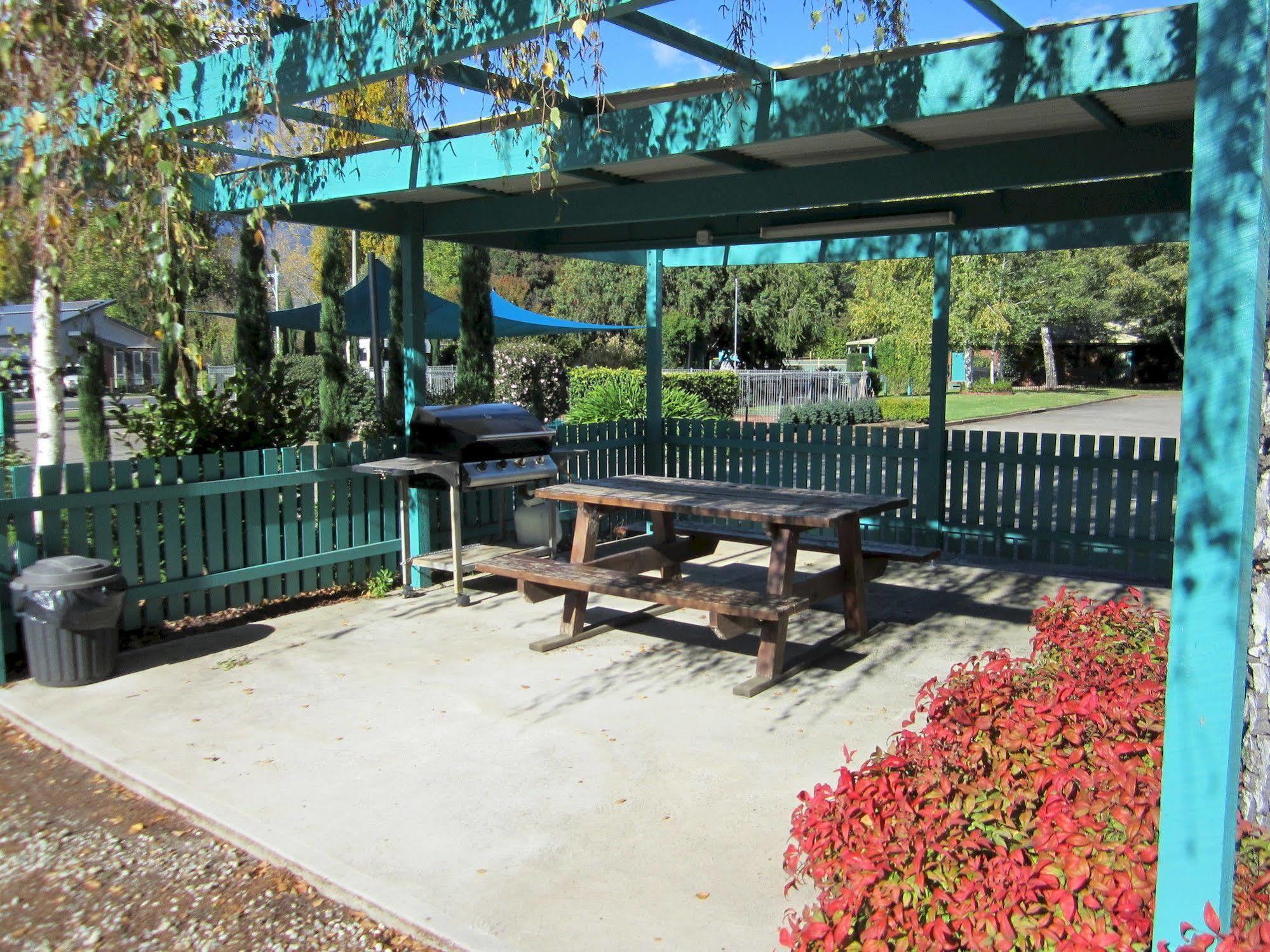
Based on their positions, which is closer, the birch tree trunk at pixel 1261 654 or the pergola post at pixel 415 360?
the birch tree trunk at pixel 1261 654

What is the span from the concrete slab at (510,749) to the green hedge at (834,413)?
59.4ft

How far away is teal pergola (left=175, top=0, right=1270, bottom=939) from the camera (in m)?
1.95

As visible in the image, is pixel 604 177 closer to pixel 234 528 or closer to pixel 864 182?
pixel 864 182

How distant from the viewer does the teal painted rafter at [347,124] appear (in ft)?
18.4

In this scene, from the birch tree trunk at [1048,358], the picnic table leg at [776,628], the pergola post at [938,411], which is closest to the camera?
the picnic table leg at [776,628]

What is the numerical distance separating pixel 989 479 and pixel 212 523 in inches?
246

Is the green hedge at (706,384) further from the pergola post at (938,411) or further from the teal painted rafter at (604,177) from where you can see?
the teal painted rafter at (604,177)

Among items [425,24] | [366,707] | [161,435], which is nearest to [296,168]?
[161,435]

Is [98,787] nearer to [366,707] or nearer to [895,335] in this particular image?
[366,707]

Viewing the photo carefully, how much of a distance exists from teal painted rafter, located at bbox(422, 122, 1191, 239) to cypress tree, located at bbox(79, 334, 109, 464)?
218 inches

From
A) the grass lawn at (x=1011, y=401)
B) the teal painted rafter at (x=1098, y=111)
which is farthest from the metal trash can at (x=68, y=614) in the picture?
the grass lawn at (x=1011, y=401)

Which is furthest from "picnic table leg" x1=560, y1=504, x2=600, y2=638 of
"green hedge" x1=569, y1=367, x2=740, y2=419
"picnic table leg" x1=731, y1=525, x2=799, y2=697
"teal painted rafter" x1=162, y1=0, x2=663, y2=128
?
"green hedge" x1=569, y1=367, x2=740, y2=419

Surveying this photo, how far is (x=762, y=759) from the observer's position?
14.6 feet

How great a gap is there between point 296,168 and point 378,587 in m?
3.02
